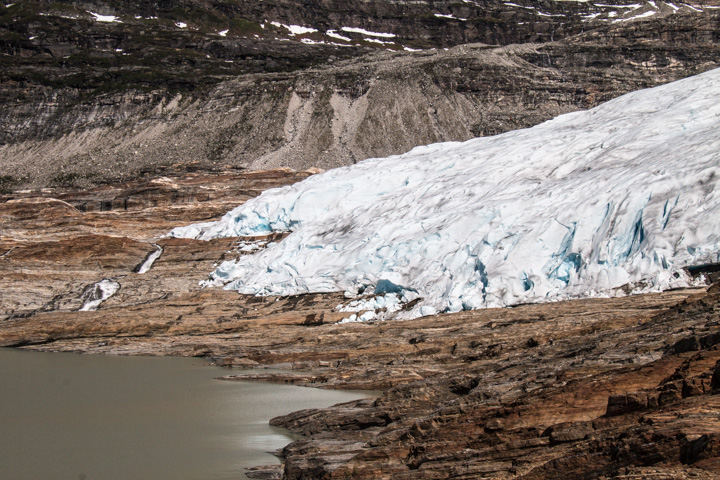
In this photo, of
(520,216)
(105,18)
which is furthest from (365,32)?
(520,216)

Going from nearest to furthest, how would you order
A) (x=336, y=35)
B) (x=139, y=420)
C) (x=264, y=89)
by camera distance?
(x=139, y=420), (x=264, y=89), (x=336, y=35)

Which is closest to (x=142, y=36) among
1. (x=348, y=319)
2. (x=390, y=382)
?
(x=348, y=319)

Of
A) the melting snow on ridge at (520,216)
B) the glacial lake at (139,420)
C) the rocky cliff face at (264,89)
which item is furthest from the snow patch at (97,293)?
the rocky cliff face at (264,89)

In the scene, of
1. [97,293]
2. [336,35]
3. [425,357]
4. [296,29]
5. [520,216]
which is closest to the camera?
[425,357]

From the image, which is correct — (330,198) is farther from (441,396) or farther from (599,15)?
(599,15)

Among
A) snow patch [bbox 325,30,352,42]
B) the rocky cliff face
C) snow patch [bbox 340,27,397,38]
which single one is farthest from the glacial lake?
snow patch [bbox 340,27,397,38]

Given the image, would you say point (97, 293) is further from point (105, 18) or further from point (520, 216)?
point (105, 18)

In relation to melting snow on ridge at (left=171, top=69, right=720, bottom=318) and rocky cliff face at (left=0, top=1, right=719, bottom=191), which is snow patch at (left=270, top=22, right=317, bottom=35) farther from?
melting snow on ridge at (left=171, top=69, right=720, bottom=318)
